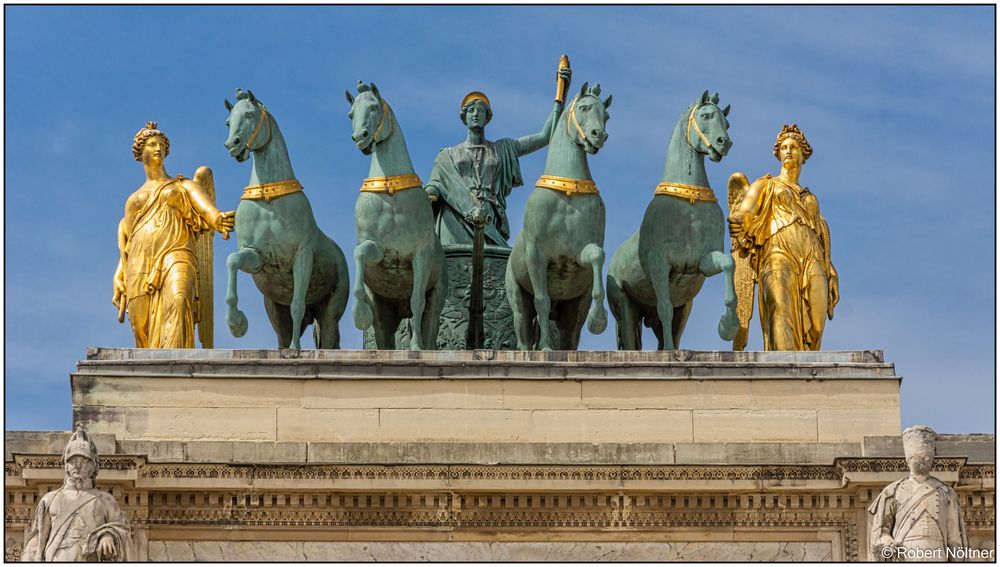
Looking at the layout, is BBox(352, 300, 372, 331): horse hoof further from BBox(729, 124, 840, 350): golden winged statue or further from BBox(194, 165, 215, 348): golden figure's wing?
BBox(729, 124, 840, 350): golden winged statue

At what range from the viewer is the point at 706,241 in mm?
48062

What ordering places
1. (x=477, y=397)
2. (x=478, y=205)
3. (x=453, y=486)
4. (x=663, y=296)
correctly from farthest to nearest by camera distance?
(x=478, y=205), (x=663, y=296), (x=477, y=397), (x=453, y=486)

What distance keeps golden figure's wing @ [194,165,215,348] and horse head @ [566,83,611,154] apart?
460 centimetres

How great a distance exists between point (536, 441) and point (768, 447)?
261 cm

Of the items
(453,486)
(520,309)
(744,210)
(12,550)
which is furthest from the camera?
(744,210)

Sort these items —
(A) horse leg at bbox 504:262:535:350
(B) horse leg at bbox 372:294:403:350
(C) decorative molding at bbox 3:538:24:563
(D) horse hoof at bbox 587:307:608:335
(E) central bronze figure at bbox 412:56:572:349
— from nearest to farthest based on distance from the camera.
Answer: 1. (C) decorative molding at bbox 3:538:24:563
2. (D) horse hoof at bbox 587:307:608:335
3. (A) horse leg at bbox 504:262:535:350
4. (B) horse leg at bbox 372:294:403:350
5. (E) central bronze figure at bbox 412:56:572:349

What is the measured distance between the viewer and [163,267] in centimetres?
4900

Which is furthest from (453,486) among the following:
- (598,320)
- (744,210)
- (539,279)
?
(744,210)

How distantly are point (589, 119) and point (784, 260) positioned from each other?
312 centimetres

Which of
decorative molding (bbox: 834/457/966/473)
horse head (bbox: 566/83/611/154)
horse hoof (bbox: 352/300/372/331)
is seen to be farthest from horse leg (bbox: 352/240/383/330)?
decorative molding (bbox: 834/457/966/473)

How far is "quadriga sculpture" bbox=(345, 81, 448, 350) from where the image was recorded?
157 ft

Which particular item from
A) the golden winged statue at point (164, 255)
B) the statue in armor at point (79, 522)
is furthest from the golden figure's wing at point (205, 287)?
the statue in armor at point (79, 522)

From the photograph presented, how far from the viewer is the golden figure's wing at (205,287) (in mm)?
48969

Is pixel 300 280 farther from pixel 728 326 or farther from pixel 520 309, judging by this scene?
pixel 728 326
